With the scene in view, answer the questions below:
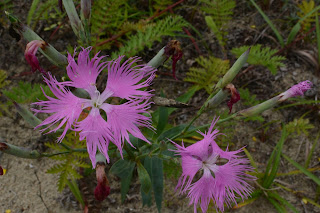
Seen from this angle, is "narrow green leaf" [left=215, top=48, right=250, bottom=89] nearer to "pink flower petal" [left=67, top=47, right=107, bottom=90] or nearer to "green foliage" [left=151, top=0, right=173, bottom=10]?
"pink flower petal" [left=67, top=47, right=107, bottom=90]

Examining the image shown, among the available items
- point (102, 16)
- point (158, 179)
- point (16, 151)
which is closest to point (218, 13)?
point (102, 16)

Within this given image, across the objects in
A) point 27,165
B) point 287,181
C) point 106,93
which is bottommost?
point 287,181

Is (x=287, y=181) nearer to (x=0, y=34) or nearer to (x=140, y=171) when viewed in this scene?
(x=140, y=171)

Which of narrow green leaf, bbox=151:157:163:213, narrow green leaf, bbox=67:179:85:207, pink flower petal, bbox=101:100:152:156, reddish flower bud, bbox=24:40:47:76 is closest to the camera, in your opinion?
reddish flower bud, bbox=24:40:47:76

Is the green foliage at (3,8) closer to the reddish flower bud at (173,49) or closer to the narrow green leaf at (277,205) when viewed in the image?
the reddish flower bud at (173,49)

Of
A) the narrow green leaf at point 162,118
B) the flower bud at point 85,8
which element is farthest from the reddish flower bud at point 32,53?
the narrow green leaf at point 162,118

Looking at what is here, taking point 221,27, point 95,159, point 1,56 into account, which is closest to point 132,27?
point 221,27

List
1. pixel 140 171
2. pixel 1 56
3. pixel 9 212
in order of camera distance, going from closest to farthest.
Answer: pixel 140 171 < pixel 9 212 < pixel 1 56

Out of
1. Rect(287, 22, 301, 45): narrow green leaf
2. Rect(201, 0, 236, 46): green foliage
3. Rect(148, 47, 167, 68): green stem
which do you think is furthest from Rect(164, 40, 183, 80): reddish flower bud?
Rect(287, 22, 301, 45): narrow green leaf
